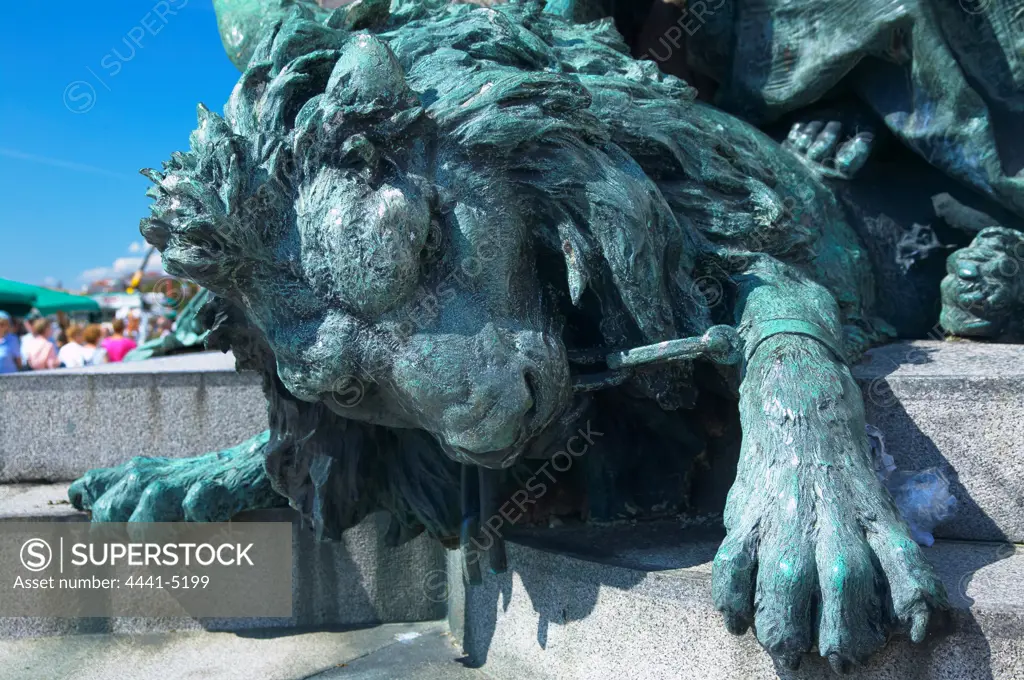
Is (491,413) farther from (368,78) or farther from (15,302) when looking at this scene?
(15,302)

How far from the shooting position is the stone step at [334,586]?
2.68m

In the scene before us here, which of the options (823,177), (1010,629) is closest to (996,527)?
(1010,629)

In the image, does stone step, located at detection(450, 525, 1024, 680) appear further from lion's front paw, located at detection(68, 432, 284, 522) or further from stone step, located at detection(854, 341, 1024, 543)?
lion's front paw, located at detection(68, 432, 284, 522)

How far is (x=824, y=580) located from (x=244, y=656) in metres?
1.73

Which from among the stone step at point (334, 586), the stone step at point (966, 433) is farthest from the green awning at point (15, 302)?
the stone step at point (966, 433)

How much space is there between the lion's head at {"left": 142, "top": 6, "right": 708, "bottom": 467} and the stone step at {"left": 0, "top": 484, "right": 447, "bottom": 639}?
104 centimetres

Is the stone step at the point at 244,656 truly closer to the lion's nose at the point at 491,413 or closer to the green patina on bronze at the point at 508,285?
the green patina on bronze at the point at 508,285

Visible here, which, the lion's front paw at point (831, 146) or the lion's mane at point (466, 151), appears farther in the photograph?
the lion's front paw at point (831, 146)

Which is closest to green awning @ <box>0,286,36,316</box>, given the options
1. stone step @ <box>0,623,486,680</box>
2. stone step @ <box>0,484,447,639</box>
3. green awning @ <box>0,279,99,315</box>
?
green awning @ <box>0,279,99,315</box>

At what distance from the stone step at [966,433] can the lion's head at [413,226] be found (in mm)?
599

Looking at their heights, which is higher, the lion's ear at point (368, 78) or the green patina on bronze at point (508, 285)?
the lion's ear at point (368, 78)

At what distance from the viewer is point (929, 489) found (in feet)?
6.22

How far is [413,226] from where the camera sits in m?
1.57

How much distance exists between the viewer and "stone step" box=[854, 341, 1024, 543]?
6.38 ft
